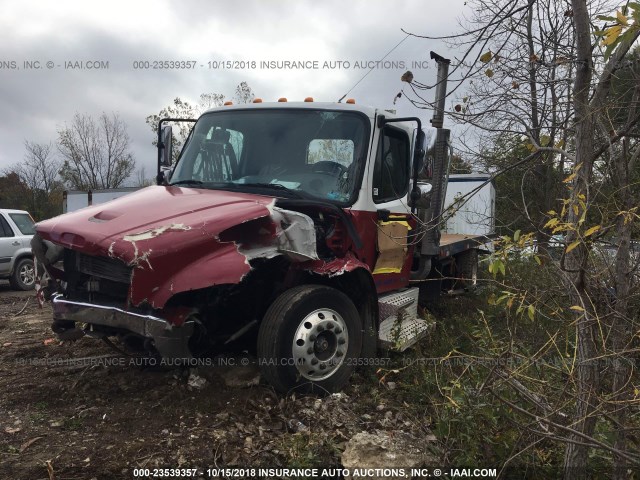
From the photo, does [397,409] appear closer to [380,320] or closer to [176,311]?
[380,320]

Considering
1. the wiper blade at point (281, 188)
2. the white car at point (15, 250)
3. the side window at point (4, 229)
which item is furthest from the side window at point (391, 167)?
the side window at point (4, 229)

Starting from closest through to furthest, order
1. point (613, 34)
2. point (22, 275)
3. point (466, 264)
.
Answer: point (613, 34), point (466, 264), point (22, 275)

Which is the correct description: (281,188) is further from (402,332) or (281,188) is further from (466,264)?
(466,264)

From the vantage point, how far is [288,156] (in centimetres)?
479

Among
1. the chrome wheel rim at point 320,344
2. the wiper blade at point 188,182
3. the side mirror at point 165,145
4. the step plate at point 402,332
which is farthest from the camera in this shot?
the side mirror at point 165,145

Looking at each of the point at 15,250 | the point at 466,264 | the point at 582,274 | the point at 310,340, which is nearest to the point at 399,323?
the point at 310,340

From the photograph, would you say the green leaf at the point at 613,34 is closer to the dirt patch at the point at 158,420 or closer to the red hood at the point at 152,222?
the red hood at the point at 152,222

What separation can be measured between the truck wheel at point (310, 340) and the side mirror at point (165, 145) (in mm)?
2442

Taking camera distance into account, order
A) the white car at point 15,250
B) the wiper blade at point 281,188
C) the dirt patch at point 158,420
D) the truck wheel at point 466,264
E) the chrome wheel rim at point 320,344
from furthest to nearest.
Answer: the white car at point 15,250 < the truck wheel at point 466,264 < the wiper blade at point 281,188 < the chrome wheel rim at point 320,344 < the dirt patch at point 158,420

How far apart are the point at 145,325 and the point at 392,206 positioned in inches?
108

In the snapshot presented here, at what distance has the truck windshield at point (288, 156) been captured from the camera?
15.3 feet

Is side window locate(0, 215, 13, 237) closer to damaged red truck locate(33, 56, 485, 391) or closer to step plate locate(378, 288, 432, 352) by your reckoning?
damaged red truck locate(33, 56, 485, 391)

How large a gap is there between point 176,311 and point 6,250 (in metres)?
9.16

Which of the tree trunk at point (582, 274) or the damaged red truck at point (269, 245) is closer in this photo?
the tree trunk at point (582, 274)
